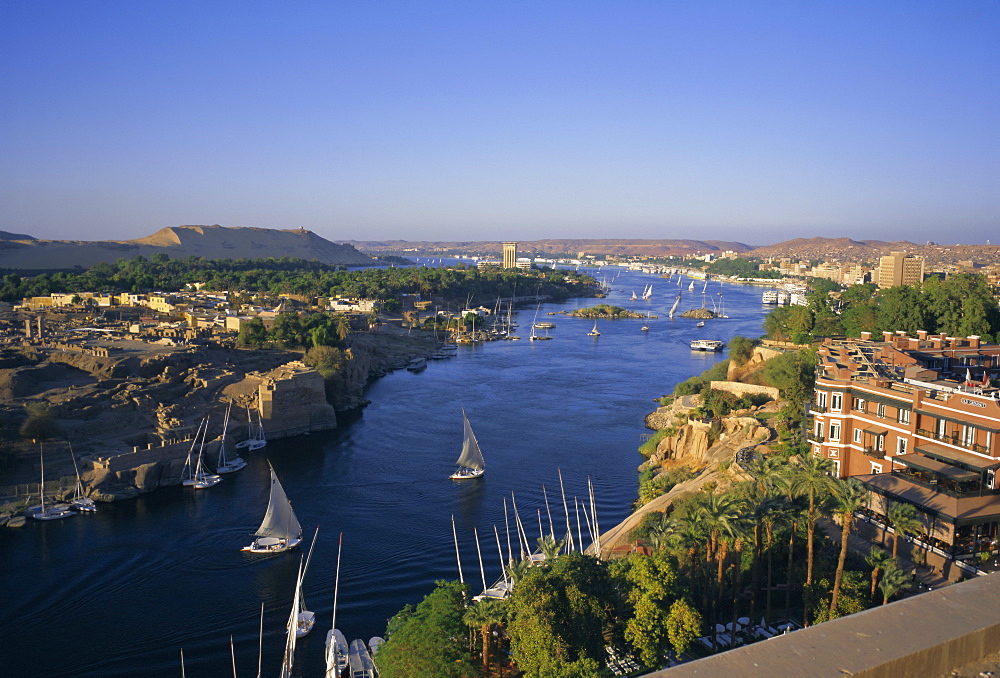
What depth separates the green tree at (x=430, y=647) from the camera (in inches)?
334

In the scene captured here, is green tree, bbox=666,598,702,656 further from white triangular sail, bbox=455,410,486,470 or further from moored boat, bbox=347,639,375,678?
white triangular sail, bbox=455,410,486,470

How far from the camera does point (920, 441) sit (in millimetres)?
12242

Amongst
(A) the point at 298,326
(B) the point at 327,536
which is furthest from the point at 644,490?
(A) the point at 298,326

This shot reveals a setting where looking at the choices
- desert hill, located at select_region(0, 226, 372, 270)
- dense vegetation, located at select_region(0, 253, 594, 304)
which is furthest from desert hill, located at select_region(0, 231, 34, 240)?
dense vegetation, located at select_region(0, 253, 594, 304)

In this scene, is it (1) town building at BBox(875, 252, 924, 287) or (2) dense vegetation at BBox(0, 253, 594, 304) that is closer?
(2) dense vegetation at BBox(0, 253, 594, 304)

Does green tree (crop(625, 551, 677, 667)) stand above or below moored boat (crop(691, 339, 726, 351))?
above

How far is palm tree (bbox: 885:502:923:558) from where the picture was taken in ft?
33.3

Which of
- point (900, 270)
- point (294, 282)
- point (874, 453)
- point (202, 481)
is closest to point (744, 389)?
point (874, 453)

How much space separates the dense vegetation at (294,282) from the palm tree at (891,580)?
5169cm

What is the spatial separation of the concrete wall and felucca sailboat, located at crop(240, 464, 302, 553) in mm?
13844

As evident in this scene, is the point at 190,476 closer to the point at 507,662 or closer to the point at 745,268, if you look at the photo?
the point at 507,662

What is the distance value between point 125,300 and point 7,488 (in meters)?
33.0

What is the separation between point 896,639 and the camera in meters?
2.81

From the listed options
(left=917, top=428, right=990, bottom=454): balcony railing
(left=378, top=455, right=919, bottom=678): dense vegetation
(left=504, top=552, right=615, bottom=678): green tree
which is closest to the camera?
(left=504, top=552, right=615, bottom=678): green tree
